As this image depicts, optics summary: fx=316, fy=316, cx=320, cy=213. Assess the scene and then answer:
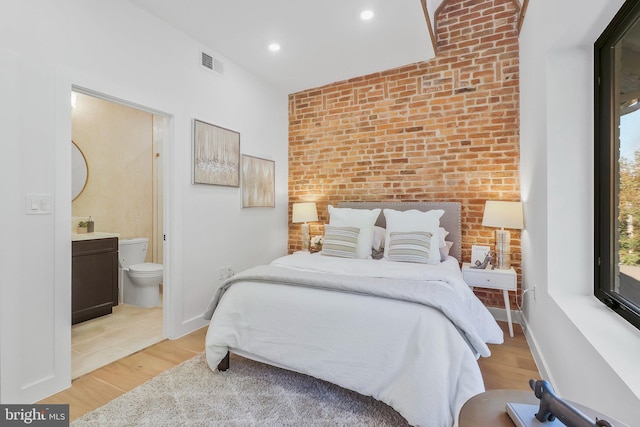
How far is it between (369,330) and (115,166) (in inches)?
152

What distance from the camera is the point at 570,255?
1.92m

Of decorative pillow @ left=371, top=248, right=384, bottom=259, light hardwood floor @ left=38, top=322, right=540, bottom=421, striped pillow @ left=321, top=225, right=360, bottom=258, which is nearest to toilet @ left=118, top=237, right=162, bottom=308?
light hardwood floor @ left=38, top=322, right=540, bottom=421

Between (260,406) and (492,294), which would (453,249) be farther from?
(260,406)

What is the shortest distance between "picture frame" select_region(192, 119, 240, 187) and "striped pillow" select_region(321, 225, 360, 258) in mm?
1179

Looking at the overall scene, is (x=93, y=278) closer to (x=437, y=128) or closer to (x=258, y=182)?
(x=258, y=182)

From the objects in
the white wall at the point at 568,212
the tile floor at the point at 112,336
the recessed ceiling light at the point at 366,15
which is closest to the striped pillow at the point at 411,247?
the white wall at the point at 568,212

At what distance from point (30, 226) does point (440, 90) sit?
3761 mm

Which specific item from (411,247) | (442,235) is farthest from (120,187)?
(442,235)

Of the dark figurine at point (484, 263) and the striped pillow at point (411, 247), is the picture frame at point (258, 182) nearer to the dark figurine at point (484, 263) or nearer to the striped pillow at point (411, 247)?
the striped pillow at point (411, 247)

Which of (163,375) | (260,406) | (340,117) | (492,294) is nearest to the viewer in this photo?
(260,406)

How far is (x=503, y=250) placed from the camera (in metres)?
3.02

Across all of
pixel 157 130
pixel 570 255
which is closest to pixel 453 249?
pixel 570 255

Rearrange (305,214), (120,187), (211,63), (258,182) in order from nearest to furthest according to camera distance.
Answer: (211,63)
(258,182)
(305,214)
(120,187)

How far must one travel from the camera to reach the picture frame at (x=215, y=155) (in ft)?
9.73
